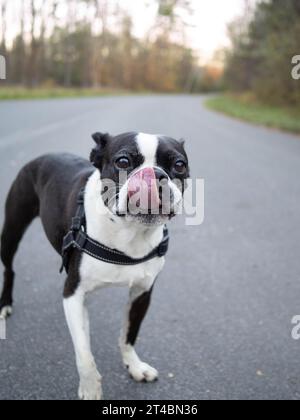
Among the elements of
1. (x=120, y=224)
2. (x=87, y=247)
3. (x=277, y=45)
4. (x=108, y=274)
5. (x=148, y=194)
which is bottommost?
(x=108, y=274)

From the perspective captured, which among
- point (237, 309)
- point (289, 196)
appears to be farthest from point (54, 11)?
point (237, 309)

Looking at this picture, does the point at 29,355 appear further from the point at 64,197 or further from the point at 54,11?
the point at 54,11

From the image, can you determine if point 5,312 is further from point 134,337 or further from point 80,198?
point 80,198

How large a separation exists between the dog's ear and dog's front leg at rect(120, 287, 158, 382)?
0.78 m

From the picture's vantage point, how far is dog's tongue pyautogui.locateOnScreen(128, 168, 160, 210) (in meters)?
2.37

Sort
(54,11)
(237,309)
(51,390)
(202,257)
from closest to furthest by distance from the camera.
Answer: (51,390), (237,309), (202,257), (54,11)

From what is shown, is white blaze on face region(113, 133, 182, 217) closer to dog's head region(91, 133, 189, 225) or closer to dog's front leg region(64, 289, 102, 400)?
dog's head region(91, 133, 189, 225)

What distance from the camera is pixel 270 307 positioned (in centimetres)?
397

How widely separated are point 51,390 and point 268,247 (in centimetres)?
316

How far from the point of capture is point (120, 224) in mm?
2619

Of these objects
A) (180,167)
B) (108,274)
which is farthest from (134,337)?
(180,167)

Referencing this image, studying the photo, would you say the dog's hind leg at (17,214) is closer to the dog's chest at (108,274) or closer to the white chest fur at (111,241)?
the white chest fur at (111,241)

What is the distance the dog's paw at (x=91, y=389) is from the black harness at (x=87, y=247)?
622mm

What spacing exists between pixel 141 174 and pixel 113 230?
41 cm
